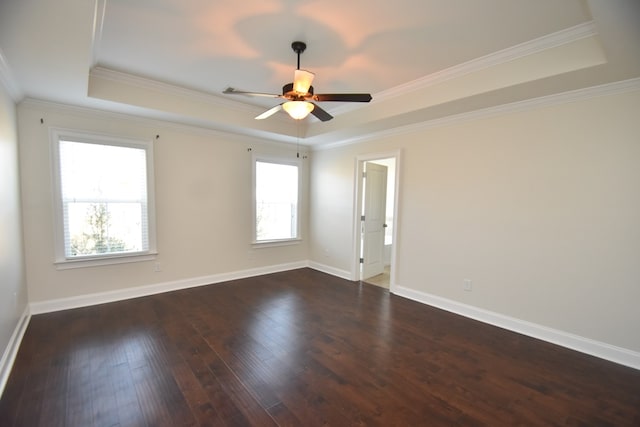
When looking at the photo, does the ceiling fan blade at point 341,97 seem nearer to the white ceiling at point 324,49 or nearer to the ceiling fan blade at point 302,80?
the ceiling fan blade at point 302,80

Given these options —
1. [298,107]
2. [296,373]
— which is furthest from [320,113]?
[296,373]

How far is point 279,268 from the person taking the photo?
18.0ft

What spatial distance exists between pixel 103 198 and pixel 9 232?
1.15 m

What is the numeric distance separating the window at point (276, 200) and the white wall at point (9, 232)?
2902 mm

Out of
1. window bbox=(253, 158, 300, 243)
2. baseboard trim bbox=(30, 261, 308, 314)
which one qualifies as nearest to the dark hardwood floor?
baseboard trim bbox=(30, 261, 308, 314)

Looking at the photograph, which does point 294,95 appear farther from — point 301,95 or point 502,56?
point 502,56

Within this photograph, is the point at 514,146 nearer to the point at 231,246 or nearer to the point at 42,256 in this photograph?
the point at 231,246

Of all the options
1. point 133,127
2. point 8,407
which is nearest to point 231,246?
point 133,127

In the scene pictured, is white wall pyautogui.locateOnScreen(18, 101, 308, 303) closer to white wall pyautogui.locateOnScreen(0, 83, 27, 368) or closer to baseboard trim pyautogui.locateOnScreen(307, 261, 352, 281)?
white wall pyautogui.locateOnScreen(0, 83, 27, 368)

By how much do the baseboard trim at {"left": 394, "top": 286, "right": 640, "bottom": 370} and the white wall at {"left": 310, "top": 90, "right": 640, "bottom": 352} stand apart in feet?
0.16

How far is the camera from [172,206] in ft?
13.8

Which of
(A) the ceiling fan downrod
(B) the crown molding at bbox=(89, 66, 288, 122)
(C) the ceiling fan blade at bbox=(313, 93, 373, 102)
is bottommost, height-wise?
(C) the ceiling fan blade at bbox=(313, 93, 373, 102)

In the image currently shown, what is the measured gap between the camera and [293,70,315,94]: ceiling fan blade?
2.27m

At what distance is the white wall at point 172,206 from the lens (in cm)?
325
